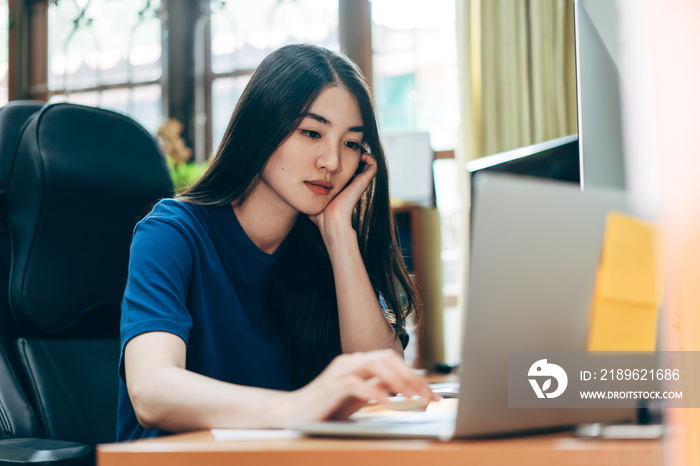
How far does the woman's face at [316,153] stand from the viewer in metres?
1.13

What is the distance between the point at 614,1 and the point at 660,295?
442 mm

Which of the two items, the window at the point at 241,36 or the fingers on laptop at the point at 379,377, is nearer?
the fingers on laptop at the point at 379,377

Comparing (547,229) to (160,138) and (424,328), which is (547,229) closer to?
(424,328)

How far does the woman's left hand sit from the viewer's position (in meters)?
1.26

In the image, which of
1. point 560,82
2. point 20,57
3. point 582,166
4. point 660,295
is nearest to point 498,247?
point 660,295

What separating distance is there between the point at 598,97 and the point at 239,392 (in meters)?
0.52

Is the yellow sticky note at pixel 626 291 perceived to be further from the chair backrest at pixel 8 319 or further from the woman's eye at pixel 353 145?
the chair backrest at pixel 8 319

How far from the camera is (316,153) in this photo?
1133mm

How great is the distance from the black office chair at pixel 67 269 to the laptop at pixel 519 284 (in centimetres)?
85

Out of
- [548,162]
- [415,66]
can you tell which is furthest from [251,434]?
[415,66]

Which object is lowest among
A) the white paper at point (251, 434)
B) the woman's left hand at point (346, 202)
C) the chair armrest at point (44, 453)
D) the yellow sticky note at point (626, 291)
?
the chair armrest at point (44, 453)

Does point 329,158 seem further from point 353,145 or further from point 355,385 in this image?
point 355,385

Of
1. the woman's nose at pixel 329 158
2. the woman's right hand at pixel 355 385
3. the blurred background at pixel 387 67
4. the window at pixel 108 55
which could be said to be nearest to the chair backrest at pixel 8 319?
the woman's nose at pixel 329 158

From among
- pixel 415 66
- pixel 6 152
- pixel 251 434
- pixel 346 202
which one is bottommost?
pixel 251 434
